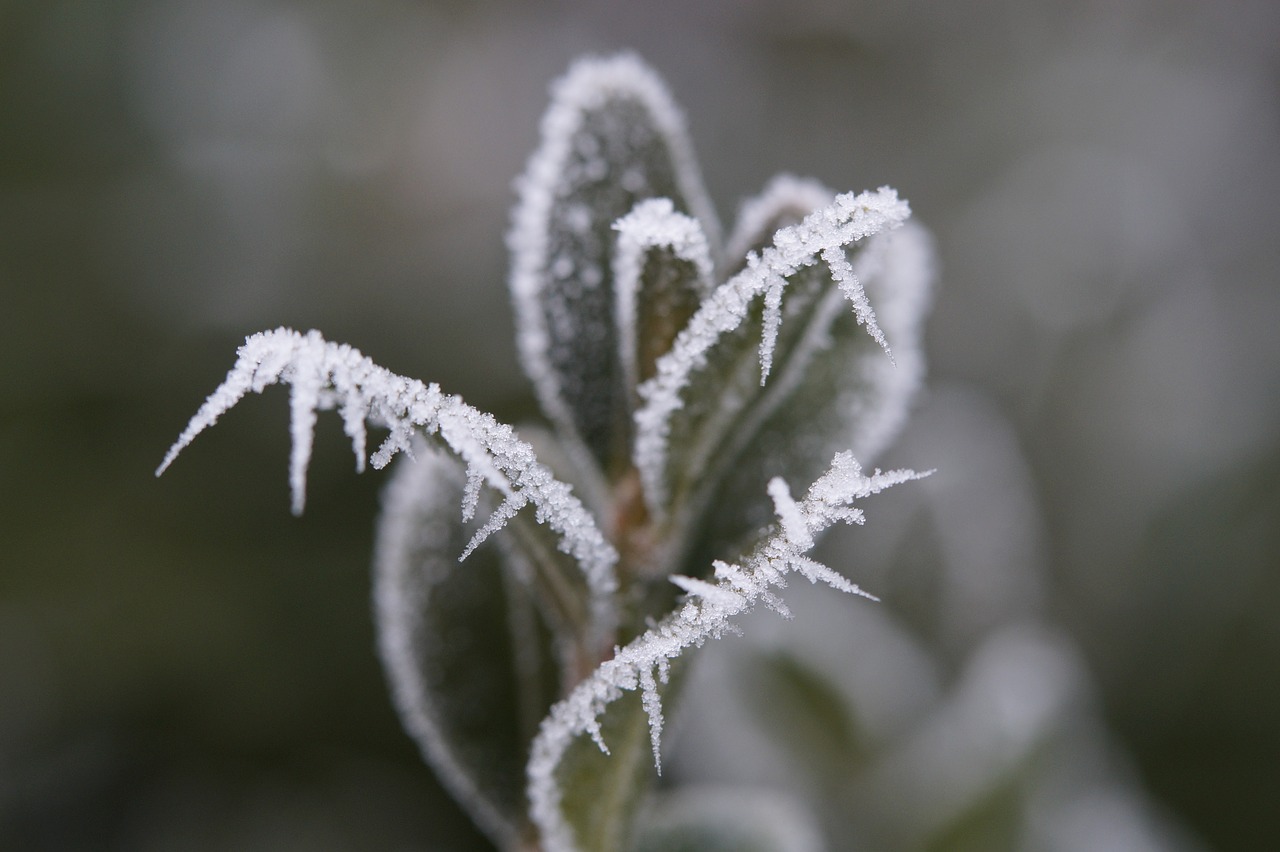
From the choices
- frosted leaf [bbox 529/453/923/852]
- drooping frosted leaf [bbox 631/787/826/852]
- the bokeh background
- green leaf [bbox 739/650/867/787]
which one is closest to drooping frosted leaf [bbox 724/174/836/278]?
frosted leaf [bbox 529/453/923/852]

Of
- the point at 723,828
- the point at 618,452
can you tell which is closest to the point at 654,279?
the point at 618,452

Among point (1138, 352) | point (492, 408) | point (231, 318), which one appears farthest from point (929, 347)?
point (231, 318)

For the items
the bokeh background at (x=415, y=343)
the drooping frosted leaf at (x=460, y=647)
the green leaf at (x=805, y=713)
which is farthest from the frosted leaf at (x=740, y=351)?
the bokeh background at (x=415, y=343)

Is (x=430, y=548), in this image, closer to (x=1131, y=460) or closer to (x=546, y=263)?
(x=546, y=263)

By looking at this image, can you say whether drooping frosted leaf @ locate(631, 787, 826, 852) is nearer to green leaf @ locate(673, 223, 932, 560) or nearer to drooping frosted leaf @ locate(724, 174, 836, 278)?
green leaf @ locate(673, 223, 932, 560)

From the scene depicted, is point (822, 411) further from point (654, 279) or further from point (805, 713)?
point (805, 713)

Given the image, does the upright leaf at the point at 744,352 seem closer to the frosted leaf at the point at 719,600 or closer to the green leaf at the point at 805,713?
the frosted leaf at the point at 719,600
